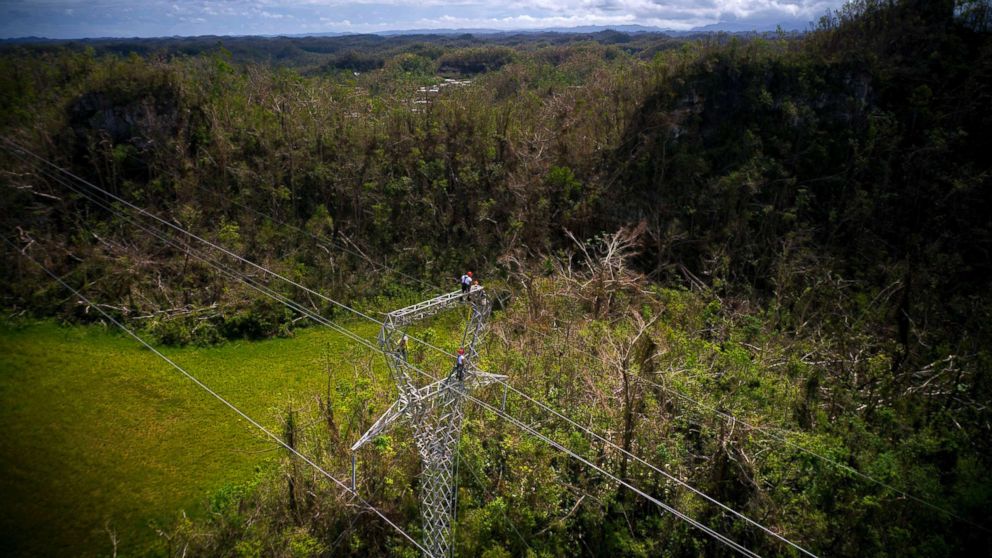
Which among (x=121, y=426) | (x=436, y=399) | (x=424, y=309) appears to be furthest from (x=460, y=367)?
(x=121, y=426)

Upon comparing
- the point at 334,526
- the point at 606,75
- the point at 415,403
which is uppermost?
the point at 606,75

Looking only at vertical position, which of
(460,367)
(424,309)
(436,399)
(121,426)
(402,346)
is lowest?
(121,426)

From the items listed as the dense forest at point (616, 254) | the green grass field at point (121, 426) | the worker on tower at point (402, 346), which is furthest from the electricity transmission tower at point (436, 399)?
the green grass field at point (121, 426)

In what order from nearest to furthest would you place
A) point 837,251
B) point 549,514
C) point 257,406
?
point 549,514
point 257,406
point 837,251

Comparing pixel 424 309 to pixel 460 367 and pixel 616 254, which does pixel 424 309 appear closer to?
pixel 460 367

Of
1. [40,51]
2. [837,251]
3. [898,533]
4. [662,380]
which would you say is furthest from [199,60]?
[898,533]

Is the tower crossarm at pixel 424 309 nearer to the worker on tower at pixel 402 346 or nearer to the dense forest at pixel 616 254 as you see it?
the worker on tower at pixel 402 346

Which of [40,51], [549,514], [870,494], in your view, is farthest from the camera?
[40,51]

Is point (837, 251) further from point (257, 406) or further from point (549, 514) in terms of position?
point (257, 406)
